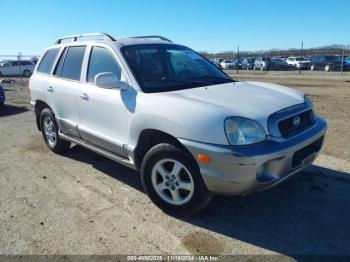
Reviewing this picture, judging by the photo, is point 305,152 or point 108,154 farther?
point 108,154

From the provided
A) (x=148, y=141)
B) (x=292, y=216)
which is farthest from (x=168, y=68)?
(x=292, y=216)

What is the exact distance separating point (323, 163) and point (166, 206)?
2.68 metres

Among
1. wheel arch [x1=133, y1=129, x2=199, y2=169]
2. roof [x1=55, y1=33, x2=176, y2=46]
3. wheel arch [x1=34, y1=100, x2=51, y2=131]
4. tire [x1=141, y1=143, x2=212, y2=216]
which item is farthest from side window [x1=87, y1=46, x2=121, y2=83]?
wheel arch [x1=34, y1=100, x2=51, y2=131]

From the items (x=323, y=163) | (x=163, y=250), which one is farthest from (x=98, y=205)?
(x=323, y=163)

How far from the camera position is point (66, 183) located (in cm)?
454

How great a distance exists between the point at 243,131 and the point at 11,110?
973cm

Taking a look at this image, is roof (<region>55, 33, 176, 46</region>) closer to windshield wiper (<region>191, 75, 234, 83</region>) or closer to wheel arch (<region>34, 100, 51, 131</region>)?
windshield wiper (<region>191, 75, 234, 83</region>)

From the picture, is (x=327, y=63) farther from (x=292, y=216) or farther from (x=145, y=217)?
(x=145, y=217)

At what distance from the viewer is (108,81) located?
3.61m

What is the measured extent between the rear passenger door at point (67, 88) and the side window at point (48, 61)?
278mm

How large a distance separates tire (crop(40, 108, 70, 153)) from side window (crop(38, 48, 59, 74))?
2.20 feet

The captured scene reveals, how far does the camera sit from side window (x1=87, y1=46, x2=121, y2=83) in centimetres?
404

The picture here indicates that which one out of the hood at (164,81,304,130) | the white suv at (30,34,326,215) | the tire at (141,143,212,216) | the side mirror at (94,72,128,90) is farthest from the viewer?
the side mirror at (94,72,128,90)

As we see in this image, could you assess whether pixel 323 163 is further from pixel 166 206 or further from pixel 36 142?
pixel 36 142
